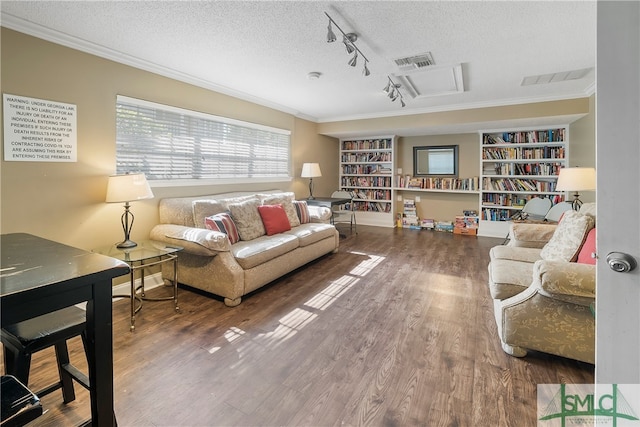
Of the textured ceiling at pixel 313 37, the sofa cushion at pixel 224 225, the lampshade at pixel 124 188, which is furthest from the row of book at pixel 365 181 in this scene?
the lampshade at pixel 124 188

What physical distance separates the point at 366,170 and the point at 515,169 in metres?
2.85

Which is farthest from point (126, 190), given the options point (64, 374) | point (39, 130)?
point (64, 374)

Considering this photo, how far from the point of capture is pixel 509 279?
2.13 metres

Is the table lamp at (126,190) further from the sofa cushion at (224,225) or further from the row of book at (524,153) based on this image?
the row of book at (524,153)

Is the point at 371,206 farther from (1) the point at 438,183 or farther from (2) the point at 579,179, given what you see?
(2) the point at 579,179

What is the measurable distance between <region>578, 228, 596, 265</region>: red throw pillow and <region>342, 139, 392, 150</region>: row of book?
4.87 meters

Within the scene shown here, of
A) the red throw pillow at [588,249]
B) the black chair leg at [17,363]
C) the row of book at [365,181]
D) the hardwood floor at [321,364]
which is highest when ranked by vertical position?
the row of book at [365,181]

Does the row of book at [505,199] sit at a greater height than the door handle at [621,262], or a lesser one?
greater

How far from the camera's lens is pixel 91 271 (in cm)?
102

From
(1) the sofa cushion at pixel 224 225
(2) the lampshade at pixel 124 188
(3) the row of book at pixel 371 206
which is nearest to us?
(2) the lampshade at pixel 124 188

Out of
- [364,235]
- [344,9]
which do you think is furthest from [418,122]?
[344,9]

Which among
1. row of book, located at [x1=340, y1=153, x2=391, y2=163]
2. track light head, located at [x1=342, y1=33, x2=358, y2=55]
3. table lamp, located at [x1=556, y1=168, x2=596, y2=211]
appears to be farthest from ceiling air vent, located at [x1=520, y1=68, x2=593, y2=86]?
row of book, located at [x1=340, y1=153, x2=391, y2=163]

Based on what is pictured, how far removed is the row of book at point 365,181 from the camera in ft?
22.2

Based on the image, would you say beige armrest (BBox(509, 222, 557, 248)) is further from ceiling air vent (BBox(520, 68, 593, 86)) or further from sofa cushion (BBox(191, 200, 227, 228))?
sofa cushion (BBox(191, 200, 227, 228))
